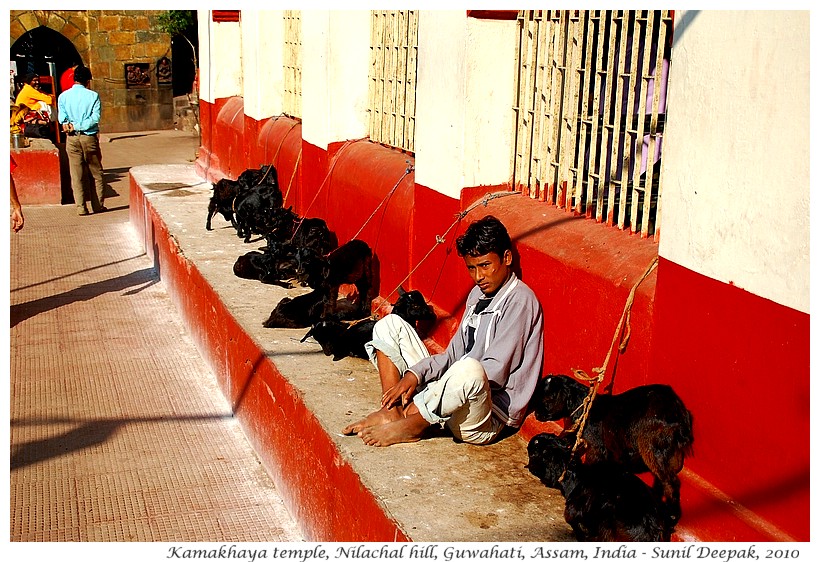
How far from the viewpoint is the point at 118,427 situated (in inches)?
234

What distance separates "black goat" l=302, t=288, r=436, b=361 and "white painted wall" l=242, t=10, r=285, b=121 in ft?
17.2

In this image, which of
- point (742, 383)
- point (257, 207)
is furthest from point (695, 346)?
point (257, 207)

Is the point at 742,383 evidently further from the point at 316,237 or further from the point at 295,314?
the point at 316,237

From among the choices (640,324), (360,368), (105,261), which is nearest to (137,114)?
(105,261)

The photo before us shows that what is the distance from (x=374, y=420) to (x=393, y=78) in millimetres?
3432

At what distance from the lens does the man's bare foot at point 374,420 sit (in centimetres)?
436

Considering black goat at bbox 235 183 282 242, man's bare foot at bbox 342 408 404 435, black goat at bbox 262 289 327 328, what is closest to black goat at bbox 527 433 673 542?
man's bare foot at bbox 342 408 404 435

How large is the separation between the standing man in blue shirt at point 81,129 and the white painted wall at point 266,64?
9.30 ft

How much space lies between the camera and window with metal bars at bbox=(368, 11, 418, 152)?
673cm

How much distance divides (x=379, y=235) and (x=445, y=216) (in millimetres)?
1186

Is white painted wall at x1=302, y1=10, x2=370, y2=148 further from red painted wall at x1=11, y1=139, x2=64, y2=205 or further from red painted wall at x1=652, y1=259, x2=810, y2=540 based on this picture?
red painted wall at x1=11, y1=139, x2=64, y2=205

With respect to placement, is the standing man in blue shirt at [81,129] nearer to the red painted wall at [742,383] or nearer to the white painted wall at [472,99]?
the white painted wall at [472,99]

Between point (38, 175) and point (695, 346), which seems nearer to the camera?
point (695, 346)

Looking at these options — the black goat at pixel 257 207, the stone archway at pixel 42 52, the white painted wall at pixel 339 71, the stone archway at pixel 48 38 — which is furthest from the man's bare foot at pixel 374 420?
the stone archway at pixel 42 52
